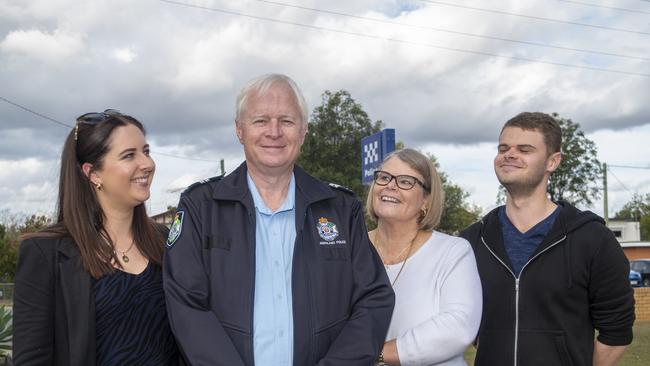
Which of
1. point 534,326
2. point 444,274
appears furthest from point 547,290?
point 444,274

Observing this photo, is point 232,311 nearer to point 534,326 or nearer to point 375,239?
point 375,239

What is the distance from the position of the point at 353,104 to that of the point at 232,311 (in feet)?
78.6

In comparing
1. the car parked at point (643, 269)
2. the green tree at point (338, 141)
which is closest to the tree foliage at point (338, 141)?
the green tree at point (338, 141)

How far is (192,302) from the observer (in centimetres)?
274

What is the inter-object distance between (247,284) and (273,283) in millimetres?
131

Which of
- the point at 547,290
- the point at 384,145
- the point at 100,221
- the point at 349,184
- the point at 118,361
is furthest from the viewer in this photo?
the point at 349,184

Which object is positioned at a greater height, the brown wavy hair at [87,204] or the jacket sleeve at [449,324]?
the brown wavy hair at [87,204]

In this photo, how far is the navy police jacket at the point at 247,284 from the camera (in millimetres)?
2736

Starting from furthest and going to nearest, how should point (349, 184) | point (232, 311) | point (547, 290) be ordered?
point (349, 184)
point (547, 290)
point (232, 311)

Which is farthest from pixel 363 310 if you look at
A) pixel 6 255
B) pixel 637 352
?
pixel 6 255

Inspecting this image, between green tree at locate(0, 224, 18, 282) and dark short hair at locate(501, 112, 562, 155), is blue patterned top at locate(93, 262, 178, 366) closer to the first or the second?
dark short hair at locate(501, 112, 562, 155)

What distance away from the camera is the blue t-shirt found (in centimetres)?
389

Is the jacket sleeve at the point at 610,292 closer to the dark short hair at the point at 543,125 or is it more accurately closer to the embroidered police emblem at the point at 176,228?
the dark short hair at the point at 543,125

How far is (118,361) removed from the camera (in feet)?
9.82
